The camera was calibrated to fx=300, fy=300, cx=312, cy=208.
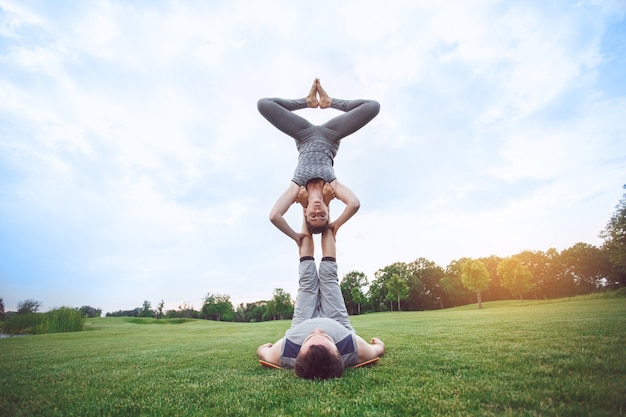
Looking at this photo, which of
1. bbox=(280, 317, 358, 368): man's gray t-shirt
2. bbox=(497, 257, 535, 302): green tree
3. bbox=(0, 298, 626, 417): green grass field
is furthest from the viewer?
bbox=(497, 257, 535, 302): green tree

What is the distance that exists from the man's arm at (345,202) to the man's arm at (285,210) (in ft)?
1.94

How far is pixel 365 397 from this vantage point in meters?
2.18

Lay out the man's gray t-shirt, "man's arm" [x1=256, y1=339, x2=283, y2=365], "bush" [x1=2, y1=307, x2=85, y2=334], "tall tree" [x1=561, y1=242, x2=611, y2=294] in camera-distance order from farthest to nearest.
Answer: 1. "tall tree" [x1=561, y1=242, x2=611, y2=294]
2. "bush" [x1=2, y1=307, x2=85, y2=334]
3. "man's arm" [x1=256, y1=339, x2=283, y2=365]
4. the man's gray t-shirt

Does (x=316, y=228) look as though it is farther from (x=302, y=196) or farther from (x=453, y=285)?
(x=453, y=285)

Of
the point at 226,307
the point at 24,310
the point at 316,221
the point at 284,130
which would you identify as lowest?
the point at 226,307

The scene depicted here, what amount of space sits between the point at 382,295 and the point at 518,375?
2248 inches

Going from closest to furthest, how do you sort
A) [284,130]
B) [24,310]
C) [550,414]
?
[550,414] < [284,130] < [24,310]

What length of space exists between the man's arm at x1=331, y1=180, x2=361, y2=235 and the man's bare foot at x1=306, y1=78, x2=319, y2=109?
167cm

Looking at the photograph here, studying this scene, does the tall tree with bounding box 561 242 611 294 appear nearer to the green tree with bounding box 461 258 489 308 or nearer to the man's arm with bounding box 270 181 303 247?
the green tree with bounding box 461 258 489 308

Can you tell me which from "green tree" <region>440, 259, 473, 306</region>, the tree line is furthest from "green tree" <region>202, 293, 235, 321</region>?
"green tree" <region>440, 259, 473, 306</region>

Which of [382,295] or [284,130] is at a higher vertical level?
[284,130]

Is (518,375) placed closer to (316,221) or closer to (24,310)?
(316,221)

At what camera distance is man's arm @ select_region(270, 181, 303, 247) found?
4.29 m

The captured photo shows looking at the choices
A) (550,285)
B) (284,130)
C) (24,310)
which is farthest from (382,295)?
(284,130)
